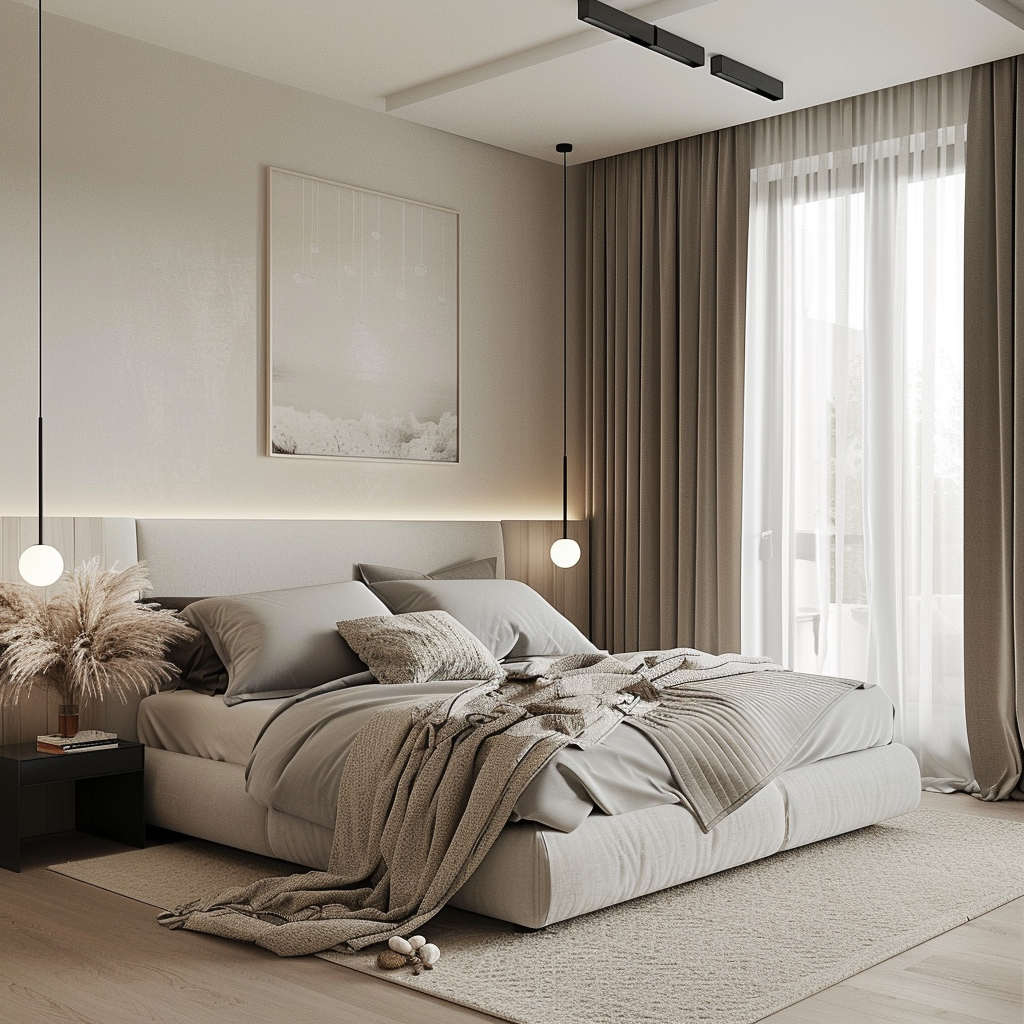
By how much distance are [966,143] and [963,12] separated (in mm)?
683

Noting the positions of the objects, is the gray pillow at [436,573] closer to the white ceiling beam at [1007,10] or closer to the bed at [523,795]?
the bed at [523,795]

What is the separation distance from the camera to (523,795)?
2.94 m

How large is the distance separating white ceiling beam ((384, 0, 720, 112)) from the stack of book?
105 inches

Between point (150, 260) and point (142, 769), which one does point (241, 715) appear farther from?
point (150, 260)

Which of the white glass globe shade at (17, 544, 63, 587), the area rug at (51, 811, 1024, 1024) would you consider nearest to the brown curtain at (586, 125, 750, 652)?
the area rug at (51, 811, 1024, 1024)

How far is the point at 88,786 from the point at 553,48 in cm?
298

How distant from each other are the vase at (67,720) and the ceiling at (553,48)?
226 cm

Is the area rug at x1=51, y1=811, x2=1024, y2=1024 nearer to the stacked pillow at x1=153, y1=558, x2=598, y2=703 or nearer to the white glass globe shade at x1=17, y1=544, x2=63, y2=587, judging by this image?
the stacked pillow at x1=153, y1=558, x2=598, y2=703

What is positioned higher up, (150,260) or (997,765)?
(150,260)

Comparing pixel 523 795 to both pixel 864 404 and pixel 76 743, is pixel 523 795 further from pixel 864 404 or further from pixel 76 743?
pixel 864 404

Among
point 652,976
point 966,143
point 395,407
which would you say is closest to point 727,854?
point 652,976

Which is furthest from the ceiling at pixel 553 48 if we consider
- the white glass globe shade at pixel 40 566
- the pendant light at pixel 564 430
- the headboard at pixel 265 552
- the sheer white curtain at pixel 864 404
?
the white glass globe shade at pixel 40 566

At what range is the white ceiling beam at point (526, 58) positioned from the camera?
4062mm

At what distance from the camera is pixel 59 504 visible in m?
4.16
